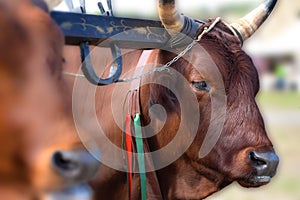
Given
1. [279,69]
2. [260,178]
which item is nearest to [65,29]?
[260,178]

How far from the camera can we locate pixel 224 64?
15.2ft

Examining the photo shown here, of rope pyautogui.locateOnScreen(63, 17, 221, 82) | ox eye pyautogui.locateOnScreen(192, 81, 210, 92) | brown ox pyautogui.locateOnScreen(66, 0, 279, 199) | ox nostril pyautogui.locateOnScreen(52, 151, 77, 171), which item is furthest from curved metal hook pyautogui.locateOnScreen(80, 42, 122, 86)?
ox nostril pyautogui.locateOnScreen(52, 151, 77, 171)

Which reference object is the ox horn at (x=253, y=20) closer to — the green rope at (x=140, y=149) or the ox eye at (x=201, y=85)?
the ox eye at (x=201, y=85)

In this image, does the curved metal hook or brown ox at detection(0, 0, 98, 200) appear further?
the curved metal hook

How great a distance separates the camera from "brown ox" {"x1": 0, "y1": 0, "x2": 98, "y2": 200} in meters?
3.00

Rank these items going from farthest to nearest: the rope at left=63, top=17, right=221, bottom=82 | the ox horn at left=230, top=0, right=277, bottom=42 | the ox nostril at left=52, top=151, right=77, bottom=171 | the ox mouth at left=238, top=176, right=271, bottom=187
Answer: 1. the ox horn at left=230, top=0, right=277, bottom=42
2. the ox mouth at left=238, top=176, right=271, bottom=187
3. the rope at left=63, top=17, right=221, bottom=82
4. the ox nostril at left=52, top=151, right=77, bottom=171

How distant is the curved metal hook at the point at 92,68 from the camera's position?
393cm

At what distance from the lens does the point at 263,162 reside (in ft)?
14.7

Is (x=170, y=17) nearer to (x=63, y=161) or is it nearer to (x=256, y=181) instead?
(x=256, y=181)

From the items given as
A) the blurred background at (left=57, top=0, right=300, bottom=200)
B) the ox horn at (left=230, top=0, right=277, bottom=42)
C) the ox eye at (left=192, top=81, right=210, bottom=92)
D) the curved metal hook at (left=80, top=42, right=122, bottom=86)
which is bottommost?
the blurred background at (left=57, top=0, right=300, bottom=200)

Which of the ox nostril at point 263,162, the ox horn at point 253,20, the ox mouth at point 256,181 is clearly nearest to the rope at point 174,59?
the ox horn at point 253,20

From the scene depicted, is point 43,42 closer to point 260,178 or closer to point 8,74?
point 8,74

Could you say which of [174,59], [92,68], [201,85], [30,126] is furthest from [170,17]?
[30,126]

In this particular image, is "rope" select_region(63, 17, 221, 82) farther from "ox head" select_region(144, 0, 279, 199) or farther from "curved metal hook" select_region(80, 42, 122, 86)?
"curved metal hook" select_region(80, 42, 122, 86)
